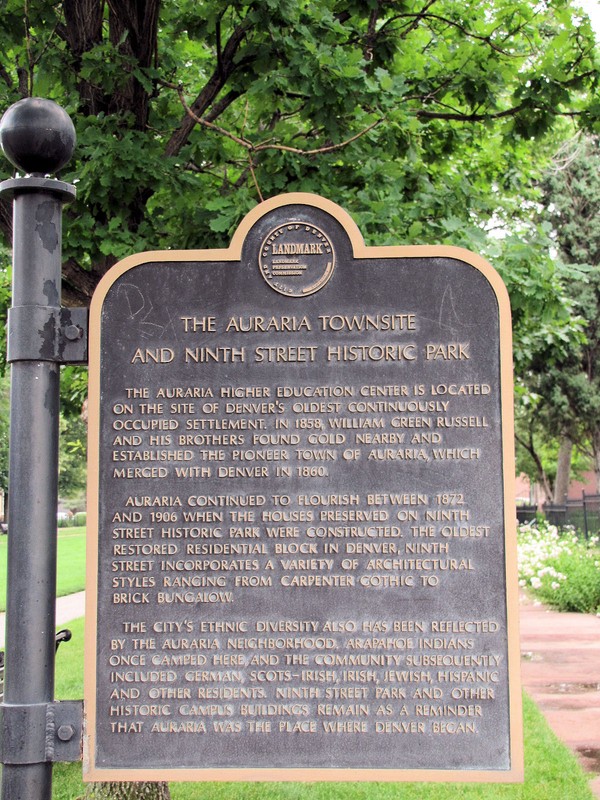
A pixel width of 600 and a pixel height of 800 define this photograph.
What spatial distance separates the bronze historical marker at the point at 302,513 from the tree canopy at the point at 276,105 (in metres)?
1.68

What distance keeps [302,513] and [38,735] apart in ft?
3.87

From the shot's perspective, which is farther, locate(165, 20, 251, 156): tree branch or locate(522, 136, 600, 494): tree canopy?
locate(522, 136, 600, 494): tree canopy

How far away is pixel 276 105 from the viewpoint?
17.1 feet

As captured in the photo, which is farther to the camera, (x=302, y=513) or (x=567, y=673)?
(x=567, y=673)

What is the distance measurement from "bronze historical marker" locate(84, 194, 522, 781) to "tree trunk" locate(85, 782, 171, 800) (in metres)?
2.51

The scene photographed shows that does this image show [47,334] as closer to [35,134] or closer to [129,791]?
[35,134]

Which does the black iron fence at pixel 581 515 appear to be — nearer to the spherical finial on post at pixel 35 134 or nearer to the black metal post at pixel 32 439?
the black metal post at pixel 32 439

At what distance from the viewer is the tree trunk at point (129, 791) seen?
5.12 m

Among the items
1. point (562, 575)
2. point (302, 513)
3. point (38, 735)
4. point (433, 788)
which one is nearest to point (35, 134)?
point (302, 513)

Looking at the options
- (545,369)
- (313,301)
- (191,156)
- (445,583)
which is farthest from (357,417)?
(545,369)

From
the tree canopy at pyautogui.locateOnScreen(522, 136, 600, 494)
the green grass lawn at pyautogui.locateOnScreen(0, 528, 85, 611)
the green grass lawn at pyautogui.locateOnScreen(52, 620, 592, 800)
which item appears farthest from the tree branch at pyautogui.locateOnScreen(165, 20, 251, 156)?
the tree canopy at pyautogui.locateOnScreen(522, 136, 600, 494)

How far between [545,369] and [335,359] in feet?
84.5

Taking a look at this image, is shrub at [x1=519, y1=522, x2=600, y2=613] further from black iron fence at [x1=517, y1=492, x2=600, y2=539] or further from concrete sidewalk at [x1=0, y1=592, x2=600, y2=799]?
black iron fence at [x1=517, y1=492, x2=600, y2=539]

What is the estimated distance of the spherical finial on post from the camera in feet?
10.1
